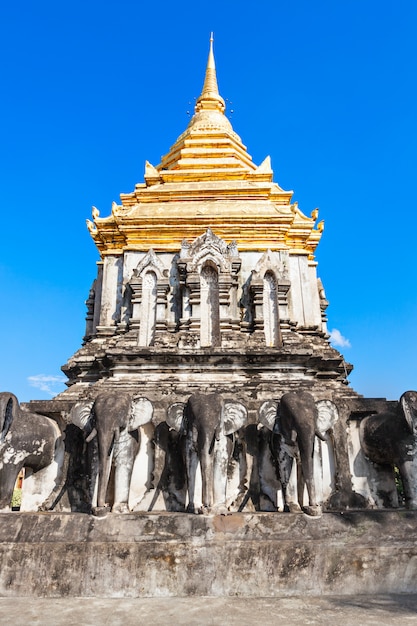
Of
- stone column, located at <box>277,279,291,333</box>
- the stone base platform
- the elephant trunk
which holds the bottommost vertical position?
the stone base platform

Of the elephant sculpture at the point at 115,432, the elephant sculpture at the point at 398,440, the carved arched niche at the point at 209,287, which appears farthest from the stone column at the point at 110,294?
the elephant sculpture at the point at 398,440

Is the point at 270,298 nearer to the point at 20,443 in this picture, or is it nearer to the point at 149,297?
the point at 149,297

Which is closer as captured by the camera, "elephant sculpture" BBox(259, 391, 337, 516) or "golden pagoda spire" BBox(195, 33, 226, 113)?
"elephant sculpture" BBox(259, 391, 337, 516)

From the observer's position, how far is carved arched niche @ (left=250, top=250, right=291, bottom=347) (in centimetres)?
1216

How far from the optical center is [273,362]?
10.8 meters

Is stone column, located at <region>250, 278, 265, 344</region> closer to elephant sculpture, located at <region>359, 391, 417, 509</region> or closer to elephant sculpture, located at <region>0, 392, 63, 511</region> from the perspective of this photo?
elephant sculpture, located at <region>359, 391, 417, 509</region>

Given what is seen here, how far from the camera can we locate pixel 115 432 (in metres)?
6.39

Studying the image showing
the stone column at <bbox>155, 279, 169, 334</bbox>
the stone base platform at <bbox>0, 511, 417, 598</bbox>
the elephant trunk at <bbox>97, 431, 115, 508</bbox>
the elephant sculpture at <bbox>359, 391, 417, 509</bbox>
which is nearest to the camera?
the stone base platform at <bbox>0, 511, 417, 598</bbox>

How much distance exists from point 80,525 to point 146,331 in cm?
671

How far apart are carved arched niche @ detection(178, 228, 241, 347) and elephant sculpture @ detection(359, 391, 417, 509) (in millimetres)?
4880

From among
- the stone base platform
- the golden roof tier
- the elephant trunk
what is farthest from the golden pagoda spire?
the stone base platform

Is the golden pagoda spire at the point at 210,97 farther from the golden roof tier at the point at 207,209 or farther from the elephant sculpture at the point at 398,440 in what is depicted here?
the elephant sculpture at the point at 398,440

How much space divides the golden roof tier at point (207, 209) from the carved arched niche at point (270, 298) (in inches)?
31.3

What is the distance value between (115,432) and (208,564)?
2062mm
